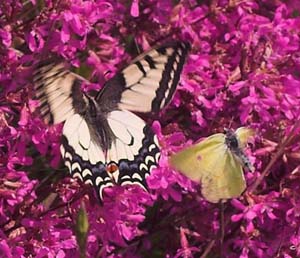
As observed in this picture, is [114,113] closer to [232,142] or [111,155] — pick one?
[111,155]

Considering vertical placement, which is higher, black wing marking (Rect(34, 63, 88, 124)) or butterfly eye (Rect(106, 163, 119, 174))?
black wing marking (Rect(34, 63, 88, 124))

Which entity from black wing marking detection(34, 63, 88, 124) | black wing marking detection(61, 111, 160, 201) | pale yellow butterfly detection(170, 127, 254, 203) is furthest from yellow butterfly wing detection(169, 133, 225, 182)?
black wing marking detection(34, 63, 88, 124)

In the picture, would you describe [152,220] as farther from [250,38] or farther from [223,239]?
[250,38]

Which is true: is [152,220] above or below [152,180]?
below

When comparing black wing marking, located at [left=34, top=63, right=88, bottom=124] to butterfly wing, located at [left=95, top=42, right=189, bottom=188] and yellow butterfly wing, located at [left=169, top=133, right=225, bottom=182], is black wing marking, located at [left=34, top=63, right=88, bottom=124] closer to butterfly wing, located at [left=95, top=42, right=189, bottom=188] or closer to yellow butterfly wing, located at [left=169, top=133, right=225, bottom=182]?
butterfly wing, located at [left=95, top=42, right=189, bottom=188]

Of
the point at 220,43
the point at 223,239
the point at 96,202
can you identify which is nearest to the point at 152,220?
the point at 223,239

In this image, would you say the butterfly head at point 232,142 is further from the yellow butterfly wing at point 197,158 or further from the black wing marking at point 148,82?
the black wing marking at point 148,82
